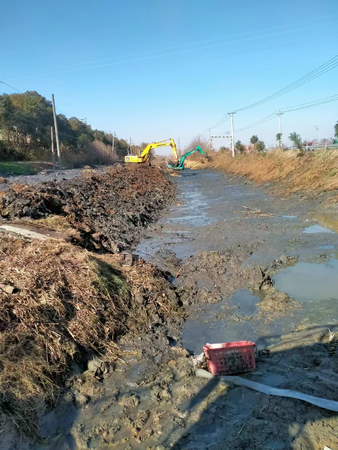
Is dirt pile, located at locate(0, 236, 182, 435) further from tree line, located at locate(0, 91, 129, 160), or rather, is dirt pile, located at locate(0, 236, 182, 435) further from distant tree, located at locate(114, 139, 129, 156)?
distant tree, located at locate(114, 139, 129, 156)

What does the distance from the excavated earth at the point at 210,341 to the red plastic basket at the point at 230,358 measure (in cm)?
10

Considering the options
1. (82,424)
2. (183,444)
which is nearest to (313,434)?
(183,444)

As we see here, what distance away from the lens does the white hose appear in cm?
305

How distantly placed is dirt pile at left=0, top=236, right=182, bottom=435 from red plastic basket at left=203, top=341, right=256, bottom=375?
4.17ft

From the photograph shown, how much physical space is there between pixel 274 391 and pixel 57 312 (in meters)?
2.72

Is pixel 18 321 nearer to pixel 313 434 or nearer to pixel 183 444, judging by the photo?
pixel 183 444

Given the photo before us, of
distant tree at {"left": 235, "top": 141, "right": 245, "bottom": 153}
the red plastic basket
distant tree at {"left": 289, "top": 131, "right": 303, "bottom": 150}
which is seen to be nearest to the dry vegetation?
distant tree at {"left": 289, "top": 131, "right": 303, "bottom": 150}

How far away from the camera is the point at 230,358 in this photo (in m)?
3.73

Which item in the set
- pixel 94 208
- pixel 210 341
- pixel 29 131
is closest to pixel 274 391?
pixel 210 341

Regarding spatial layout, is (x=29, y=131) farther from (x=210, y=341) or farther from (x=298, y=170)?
(x=210, y=341)

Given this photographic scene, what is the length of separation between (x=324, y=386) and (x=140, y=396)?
1796 mm

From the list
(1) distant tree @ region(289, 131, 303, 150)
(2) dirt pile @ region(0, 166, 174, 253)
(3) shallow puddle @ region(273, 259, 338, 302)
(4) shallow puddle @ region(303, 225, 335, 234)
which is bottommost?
(3) shallow puddle @ region(273, 259, 338, 302)

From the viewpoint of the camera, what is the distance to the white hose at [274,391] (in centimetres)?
305

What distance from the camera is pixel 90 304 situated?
482 centimetres
